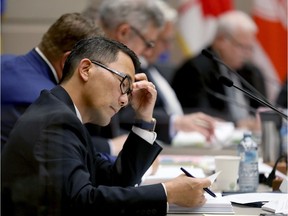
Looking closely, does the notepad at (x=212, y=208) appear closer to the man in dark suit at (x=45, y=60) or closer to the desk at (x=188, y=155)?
the desk at (x=188, y=155)

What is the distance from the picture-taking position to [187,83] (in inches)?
221

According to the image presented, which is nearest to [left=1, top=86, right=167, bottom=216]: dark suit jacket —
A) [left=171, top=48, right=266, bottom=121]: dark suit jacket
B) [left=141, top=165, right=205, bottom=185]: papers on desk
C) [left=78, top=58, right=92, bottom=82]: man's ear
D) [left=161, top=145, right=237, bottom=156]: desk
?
Answer: [left=78, top=58, right=92, bottom=82]: man's ear

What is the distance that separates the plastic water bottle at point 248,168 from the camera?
2.98m

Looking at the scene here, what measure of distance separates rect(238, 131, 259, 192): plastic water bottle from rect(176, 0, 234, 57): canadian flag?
4.10 m

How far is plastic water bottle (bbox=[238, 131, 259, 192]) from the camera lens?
117 inches

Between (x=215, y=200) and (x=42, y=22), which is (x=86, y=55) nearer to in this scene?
(x=215, y=200)

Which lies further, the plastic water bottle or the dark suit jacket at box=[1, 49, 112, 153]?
the plastic water bottle

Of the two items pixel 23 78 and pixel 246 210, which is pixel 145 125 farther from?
pixel 23 78

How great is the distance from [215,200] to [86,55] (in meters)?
0.63

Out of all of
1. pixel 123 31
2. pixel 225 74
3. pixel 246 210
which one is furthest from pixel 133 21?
pixel 246 210

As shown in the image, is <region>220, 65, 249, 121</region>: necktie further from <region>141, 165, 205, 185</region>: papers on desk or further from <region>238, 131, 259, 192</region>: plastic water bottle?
<region>238, 131, 259, 192</region>: plastic water bottle

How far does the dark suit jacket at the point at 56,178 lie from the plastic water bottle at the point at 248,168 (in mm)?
833

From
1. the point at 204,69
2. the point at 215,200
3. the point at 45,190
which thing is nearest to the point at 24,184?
the point at 45,190

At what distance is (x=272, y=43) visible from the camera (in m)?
7.15
